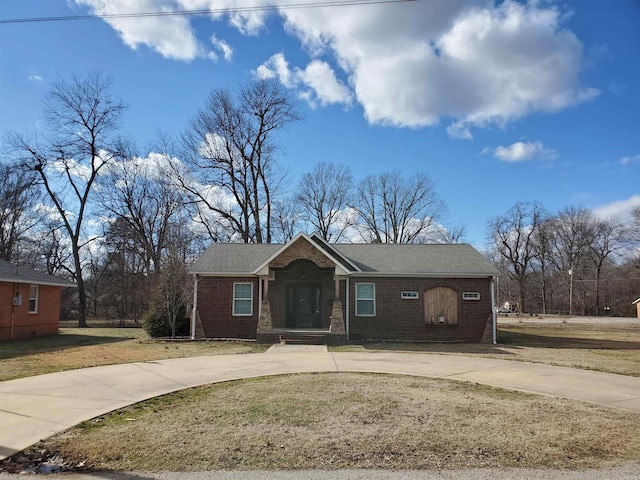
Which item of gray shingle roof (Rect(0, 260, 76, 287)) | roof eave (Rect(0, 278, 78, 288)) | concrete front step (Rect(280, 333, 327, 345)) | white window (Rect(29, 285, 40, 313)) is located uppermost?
gray shingle roof (Rect(0, 260, 76, 287))

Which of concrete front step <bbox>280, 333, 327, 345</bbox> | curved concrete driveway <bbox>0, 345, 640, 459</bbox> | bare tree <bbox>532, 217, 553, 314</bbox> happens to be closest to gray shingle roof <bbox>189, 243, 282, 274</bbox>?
concrete front step <bbox>280, 333, 327, 345</bbox>

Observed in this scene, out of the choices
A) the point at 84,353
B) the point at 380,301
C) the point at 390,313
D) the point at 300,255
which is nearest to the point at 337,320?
the point at 380,301

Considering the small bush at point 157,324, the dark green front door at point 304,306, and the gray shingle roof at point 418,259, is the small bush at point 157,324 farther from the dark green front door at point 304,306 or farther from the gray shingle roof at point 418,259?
the gray shingle roof at point 418,259

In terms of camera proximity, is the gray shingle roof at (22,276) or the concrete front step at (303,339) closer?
the concrete front step at (303,339)

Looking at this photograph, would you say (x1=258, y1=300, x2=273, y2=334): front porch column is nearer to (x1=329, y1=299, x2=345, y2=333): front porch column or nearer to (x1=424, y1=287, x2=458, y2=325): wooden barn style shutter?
(x1=329, y1=299, x2=345, y2=333): front porch column

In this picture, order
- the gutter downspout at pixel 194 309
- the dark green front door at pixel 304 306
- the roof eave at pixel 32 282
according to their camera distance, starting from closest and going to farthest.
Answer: the roof eave at pixel 32 282
the gutter downspout at pixel 194 309
the dark green front door at pixel 304 306

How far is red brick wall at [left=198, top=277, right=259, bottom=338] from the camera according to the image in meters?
18.9

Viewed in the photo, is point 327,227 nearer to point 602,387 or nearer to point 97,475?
point 602,387

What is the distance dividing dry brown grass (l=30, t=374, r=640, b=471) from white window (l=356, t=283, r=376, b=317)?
36.4 feet

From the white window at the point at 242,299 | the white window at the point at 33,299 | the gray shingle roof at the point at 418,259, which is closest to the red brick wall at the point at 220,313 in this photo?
the white window at the point at 242,299

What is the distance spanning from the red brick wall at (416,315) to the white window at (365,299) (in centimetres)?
17

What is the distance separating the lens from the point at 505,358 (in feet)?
42.9

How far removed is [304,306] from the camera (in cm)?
Result: 1983

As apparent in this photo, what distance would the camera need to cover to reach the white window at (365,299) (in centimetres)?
1895
